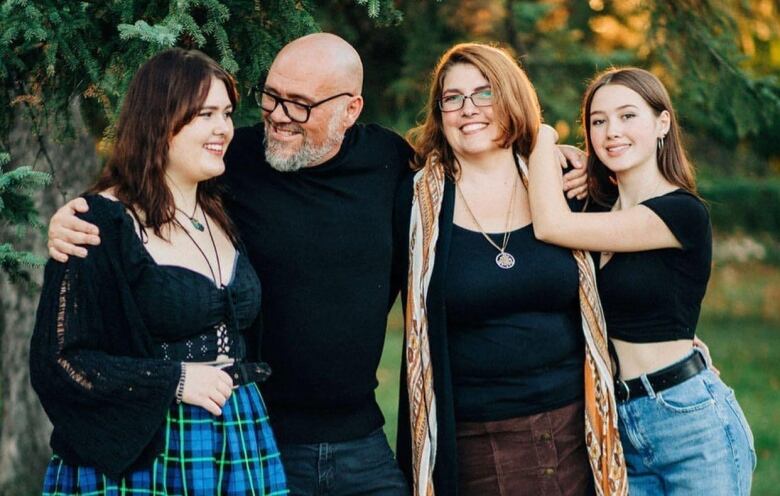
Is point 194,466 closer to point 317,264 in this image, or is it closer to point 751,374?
point 317,264

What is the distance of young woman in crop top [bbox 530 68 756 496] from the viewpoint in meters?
3.35

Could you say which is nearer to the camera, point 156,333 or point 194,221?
point 156,333

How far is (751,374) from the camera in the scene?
395 inches

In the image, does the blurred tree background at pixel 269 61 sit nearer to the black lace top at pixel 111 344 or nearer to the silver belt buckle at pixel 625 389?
the black lace top at pixel 111 344

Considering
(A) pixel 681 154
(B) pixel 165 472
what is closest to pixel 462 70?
(A) pixel 681 154

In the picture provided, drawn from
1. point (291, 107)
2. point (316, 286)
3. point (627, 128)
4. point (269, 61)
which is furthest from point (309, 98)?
point (627, 128)

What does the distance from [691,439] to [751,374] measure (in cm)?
725

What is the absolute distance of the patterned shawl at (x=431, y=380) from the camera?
3.40 m

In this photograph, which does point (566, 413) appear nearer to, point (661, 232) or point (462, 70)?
point (661, 232)

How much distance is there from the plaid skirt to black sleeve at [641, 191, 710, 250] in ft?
5.24

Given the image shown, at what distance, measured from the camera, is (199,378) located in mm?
2777

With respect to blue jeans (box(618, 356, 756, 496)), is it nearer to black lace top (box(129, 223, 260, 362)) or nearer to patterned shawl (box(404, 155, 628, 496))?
patterned shawl (box(404, 155, 628, 496))

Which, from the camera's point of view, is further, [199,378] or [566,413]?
[566,413]

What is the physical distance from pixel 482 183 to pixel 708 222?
2.72 feet
